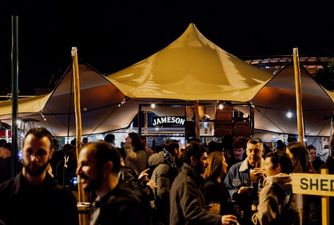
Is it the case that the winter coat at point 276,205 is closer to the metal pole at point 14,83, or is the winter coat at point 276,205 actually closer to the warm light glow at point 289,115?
the metal pole at point 14,83

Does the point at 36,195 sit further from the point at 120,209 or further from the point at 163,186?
the point at 163,186

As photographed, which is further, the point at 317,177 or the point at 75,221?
the point at 317,177

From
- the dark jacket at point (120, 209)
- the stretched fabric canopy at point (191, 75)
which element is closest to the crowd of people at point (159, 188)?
the dark jacket at point (120, 209)

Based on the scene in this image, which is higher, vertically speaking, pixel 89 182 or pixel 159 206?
pixel 89 182

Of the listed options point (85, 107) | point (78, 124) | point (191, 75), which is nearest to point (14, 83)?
point (78, 124)

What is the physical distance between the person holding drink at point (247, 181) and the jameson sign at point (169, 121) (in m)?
5.29

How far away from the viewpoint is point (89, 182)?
2865 mm

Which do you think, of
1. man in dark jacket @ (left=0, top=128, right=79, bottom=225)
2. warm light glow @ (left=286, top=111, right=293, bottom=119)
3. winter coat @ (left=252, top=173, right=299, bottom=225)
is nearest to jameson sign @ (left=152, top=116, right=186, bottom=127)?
warm light glow @ (left=286, top=111, right=293, bottom=119)

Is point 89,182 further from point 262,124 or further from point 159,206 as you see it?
point 262,124

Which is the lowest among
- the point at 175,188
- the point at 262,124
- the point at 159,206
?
the point at 159,206

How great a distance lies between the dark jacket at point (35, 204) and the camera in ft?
10.5

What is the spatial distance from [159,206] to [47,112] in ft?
18.5

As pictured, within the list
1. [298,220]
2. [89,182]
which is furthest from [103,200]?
[298,220]

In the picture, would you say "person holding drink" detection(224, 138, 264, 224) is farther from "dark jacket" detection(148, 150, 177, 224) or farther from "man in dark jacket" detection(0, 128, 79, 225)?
"man in dark jacket" detection(0, 128, 79, 225)
